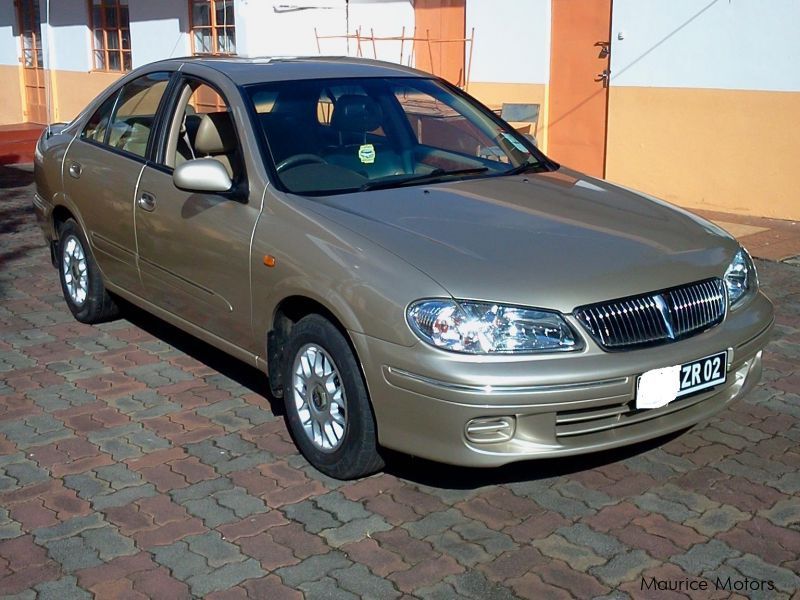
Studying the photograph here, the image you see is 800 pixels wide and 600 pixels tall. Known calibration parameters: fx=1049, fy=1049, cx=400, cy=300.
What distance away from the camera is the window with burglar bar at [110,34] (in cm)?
1759

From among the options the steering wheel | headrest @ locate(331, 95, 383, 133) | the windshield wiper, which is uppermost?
headrest @ locate(331, 95, 383, 133)

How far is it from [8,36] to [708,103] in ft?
51.4

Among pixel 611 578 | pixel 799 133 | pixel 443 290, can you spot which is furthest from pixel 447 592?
pixel 799 133

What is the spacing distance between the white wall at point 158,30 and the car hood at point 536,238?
1190cm

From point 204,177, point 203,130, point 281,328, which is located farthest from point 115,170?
point 281,328

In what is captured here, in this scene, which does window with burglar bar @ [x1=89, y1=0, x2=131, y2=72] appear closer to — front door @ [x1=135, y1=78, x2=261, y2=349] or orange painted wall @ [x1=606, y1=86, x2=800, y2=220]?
orange painted wall @ [x1=606, y1=86, x2=800, y2=220]

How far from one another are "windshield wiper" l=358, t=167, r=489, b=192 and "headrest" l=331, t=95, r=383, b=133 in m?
0.42

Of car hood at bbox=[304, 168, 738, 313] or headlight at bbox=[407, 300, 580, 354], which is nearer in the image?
headlight at bbox=[407, 300, 580, 354]

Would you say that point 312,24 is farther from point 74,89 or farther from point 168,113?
point 168,113

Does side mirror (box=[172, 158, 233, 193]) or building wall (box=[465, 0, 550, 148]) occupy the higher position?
building wall (box=[465, 0, 550, 148])

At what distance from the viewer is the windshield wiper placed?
4.92 m

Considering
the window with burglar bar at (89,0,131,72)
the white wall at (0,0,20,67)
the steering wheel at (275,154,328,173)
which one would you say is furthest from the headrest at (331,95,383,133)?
the white wall at (0,0,20,67)

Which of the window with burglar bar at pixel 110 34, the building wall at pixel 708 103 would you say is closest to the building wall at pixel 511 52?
the building wall at pixel 708 103

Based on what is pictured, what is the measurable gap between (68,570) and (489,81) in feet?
31.8
